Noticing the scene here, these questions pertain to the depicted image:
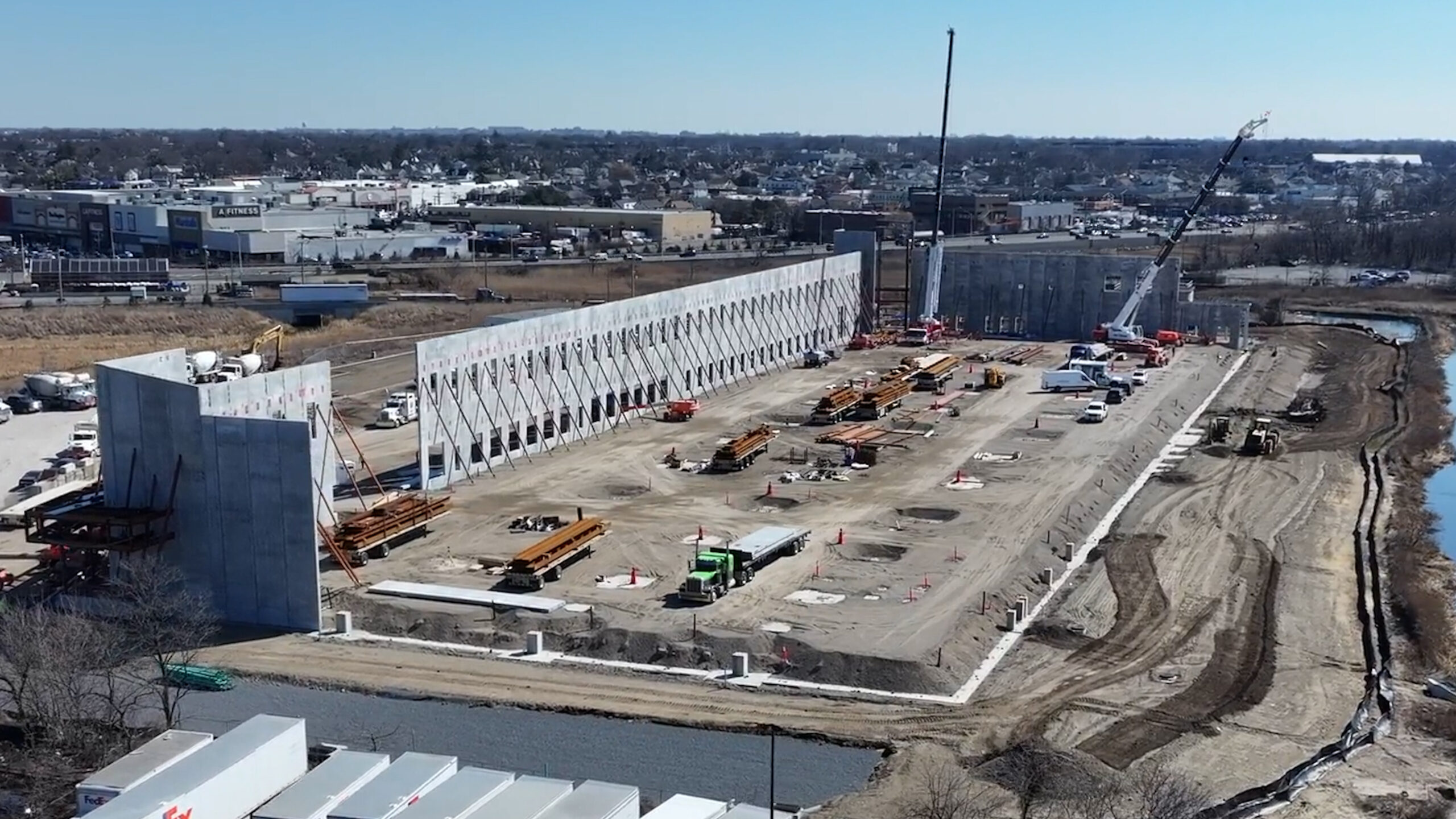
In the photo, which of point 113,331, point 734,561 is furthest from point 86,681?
point 113,331

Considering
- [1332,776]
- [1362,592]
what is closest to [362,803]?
[1332,776]

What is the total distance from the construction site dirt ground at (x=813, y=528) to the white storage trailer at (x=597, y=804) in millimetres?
6886

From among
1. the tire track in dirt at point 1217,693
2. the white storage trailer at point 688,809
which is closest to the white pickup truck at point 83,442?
the white storage trailer at point 688,809

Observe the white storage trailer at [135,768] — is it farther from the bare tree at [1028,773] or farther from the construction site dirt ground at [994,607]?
the bare tree at [1028,773]

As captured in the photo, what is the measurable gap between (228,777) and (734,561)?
39.9ft

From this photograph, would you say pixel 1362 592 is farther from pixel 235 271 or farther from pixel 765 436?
pixel 235 271

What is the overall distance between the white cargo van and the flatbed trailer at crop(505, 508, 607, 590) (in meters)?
23.2

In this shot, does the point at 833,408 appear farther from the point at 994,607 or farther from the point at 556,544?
the point at 994,607

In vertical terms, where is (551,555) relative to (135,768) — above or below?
below

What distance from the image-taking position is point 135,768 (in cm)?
1764

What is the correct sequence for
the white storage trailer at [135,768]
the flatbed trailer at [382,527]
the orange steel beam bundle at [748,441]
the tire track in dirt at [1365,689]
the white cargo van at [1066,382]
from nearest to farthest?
the white storage trailer at [135,768]
the tire track in dirt at [1365,689]
the flatbed trailer at [382,527]
the orange steel beam bundle at [748,441]
the white cargo van at [1066,382]

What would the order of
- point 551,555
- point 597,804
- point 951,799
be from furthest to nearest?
point 551,555 < point 951,799 < point 597,804

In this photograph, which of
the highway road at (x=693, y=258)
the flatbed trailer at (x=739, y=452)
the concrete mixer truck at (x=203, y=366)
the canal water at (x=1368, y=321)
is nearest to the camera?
the concrete mixer truck at (x=203, y=366)

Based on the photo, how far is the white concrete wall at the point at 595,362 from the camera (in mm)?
35469
